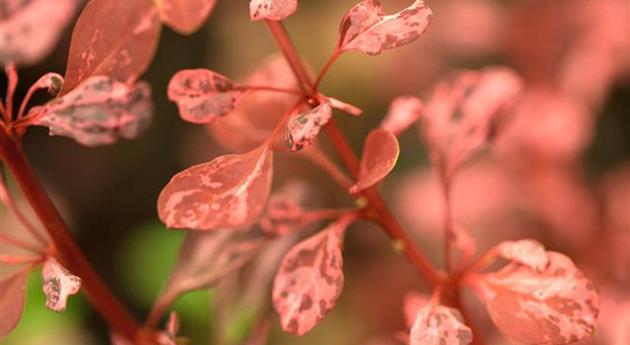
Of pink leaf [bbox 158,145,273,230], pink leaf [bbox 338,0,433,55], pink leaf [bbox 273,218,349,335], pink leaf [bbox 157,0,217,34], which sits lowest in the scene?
pink leaf [bbox 273,218,349,335]

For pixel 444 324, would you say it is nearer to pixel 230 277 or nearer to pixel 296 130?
pixel 296 130

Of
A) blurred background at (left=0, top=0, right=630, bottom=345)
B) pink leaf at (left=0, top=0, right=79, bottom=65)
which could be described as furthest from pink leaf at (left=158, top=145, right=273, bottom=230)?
Answer: blurred background at (left=0, top=0, right=630, bottom=345)

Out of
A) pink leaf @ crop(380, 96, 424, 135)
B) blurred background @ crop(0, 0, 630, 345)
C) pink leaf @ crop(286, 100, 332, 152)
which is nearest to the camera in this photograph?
pink leaf @ crop(286, 100, 332, 152)

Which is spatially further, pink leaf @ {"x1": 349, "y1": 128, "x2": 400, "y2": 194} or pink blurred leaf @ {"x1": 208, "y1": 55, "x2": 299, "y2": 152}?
pink blurred leaf @ {"x1": 208, "y1": 55, "x2": 299, "y2": 152}

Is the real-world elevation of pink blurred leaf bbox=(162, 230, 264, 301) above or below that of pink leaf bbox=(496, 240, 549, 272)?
above

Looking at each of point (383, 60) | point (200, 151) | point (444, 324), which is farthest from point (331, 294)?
point (383, 60)

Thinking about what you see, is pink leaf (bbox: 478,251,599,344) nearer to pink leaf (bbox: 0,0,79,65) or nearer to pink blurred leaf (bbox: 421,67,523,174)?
pink blurred leaf (bbox: 421,67,523,174)

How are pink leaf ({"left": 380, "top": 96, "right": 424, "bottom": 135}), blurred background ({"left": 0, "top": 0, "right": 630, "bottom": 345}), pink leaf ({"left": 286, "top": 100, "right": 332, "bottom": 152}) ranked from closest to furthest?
pink leaf ({"left": 286, "top": 100, "right": 332, "bottom": 152}) → pink leaf ({"left": 380, "top": 96, "right": 424, "bottom": 135}) → blurred background ({"left": 0, "top": 0, "right": 630, "bottom": 345})
